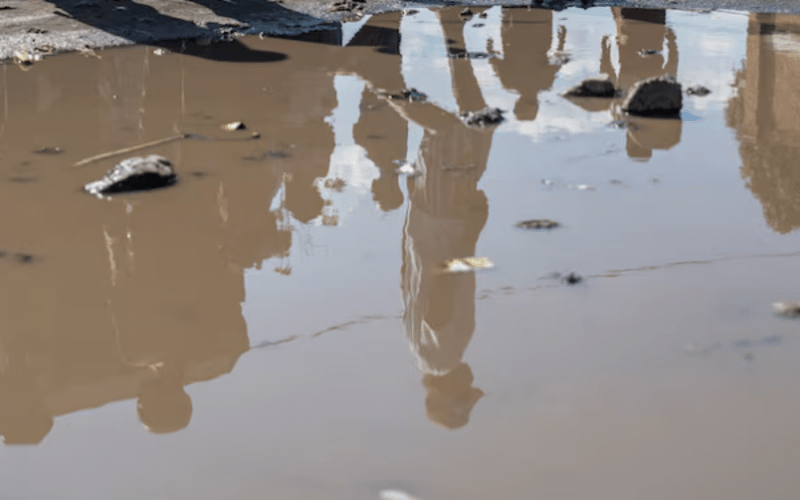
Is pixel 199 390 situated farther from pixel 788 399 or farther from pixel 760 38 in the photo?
pixel 760 38

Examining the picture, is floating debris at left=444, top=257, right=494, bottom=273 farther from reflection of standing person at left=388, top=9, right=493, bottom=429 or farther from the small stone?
the small stone

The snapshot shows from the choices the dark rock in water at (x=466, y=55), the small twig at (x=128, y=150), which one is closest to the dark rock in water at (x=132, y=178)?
the small twig at (x=128, y=150)

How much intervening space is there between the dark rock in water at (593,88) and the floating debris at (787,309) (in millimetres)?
4281

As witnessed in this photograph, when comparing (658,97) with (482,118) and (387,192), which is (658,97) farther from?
(387,192)

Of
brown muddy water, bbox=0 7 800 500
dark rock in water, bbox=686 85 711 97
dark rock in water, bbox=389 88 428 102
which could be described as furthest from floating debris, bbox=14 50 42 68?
dark rock in water, bbox=686 85 711 97

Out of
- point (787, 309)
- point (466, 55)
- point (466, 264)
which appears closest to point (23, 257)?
point (466, 264)

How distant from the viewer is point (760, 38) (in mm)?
10789

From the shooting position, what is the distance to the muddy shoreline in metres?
9.68

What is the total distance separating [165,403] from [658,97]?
5059 millimetres

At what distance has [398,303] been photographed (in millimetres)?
3932

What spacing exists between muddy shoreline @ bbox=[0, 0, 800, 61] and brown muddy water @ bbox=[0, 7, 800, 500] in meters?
2.26

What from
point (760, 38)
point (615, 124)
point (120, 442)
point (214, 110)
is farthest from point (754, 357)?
point (760, 38)

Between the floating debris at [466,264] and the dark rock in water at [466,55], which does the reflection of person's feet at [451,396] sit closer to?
the floating debris at [466,264]

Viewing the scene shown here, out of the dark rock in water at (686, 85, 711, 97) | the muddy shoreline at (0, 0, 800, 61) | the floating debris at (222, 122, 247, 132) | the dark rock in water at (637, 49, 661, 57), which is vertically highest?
the muddy shoreline at (0, 0, 800, 61)
